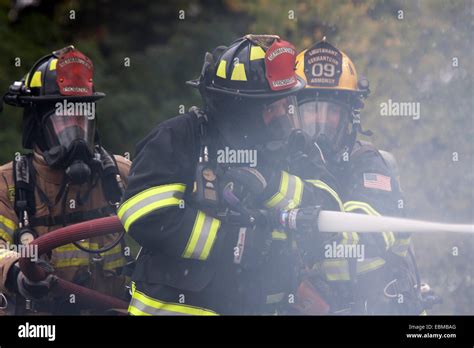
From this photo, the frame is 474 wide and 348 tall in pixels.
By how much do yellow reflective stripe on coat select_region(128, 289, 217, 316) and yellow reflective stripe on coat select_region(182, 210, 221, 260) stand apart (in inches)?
9.1

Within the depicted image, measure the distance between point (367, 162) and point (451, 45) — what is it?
3.27 meters

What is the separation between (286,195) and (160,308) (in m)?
0.71

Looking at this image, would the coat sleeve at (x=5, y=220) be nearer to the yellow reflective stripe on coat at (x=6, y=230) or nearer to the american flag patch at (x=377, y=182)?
the yellow reflective stripe on coat at (x=6, y=230)

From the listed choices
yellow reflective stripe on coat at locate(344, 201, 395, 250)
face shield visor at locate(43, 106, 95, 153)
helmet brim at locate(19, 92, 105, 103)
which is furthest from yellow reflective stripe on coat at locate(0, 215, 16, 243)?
yellow reflective stripe on coat at locate(344, 201, 395, 250)

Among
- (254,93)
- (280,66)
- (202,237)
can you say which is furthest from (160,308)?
(280,66)

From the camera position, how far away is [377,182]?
19.7 feet

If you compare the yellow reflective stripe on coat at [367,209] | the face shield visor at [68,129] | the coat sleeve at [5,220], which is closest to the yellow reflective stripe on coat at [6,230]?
the coat sleeve at [5,220]

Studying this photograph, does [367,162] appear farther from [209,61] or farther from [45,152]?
[45,152]

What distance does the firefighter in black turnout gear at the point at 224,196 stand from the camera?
512cm

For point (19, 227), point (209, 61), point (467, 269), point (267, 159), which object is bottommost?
point (467, 269)

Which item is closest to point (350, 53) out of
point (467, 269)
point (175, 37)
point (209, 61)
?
point (467, 269)

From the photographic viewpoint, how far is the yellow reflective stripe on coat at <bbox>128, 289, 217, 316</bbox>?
17.2ft

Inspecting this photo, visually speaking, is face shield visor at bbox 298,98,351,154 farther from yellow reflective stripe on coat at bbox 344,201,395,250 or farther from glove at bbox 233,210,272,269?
glove at bbox 233,210,272,269

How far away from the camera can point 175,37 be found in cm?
1424
